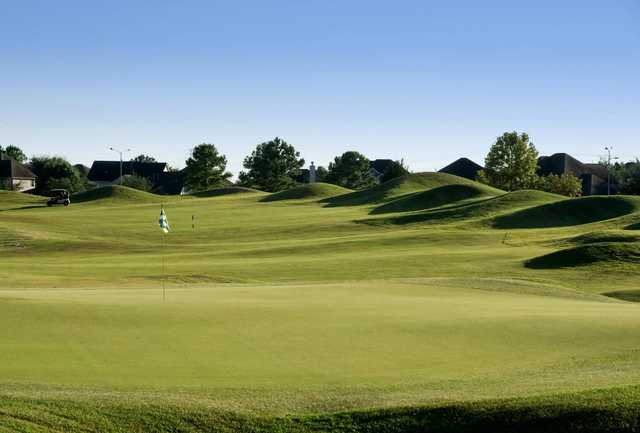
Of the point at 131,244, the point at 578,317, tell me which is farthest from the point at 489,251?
the point at 578,317

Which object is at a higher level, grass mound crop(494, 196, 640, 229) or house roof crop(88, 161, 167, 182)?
house roof crop(88, 161, 167, 182)

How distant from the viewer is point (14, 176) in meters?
142

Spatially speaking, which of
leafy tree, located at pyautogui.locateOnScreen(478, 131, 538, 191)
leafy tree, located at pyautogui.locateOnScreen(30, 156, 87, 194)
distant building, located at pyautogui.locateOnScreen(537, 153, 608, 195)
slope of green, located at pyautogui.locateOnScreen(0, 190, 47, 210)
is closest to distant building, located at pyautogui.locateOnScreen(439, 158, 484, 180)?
distant building, located at pyautogui.locateOnScreen(537, 153, 608, 195)

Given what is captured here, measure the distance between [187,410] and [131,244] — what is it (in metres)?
46.1

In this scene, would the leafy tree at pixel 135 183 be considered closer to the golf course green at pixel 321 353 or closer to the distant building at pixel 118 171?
the distant building at pixel 118 171

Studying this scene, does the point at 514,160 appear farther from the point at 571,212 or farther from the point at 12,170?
the point at 12,170

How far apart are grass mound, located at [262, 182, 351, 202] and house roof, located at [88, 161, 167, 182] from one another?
75925 mm

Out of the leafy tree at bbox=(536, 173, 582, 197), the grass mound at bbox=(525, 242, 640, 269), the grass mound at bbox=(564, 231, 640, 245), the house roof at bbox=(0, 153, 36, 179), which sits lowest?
the grass mound at bbox=(525, 242, 640, 269)

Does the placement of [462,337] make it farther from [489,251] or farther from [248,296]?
[489,251]

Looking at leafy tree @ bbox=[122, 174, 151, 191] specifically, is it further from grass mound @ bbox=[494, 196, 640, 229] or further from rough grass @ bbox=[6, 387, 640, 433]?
rough grass @ bbox=[6, 387, 640, 433]

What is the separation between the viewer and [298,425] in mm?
10516

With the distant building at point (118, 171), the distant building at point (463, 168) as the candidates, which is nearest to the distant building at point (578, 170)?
the distant building at point (463, 168)

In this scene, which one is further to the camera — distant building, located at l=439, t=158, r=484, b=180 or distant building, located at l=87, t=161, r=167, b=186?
distant building, located at l=87, t=161, r=167, b=186

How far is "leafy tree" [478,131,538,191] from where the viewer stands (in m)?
115
